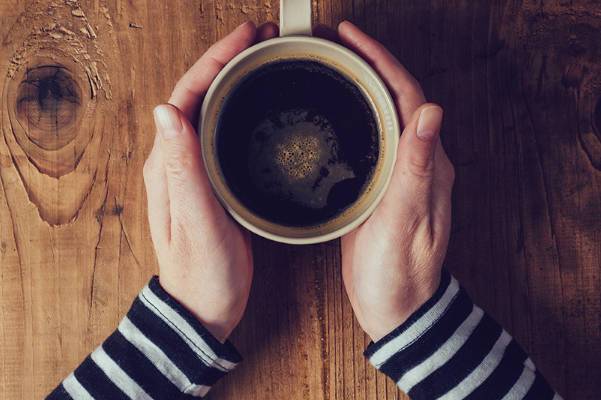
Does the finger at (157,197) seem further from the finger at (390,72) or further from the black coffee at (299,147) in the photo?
the finger at (390,72)

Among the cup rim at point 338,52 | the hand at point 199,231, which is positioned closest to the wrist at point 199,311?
the hand at point 199,231

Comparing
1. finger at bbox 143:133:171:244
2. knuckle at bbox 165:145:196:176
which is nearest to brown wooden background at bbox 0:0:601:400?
finger at bbox 143:133:171:244

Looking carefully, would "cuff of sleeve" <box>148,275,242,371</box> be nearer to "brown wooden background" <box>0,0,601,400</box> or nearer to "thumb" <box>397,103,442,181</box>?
"brown wooden background" <box>0,0,601,400</box>

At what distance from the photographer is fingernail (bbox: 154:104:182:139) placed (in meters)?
0.64

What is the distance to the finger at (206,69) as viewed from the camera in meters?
0.72

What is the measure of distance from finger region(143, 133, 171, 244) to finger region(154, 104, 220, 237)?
0.11 feet

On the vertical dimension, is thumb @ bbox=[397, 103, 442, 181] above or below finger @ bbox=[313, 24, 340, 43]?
below

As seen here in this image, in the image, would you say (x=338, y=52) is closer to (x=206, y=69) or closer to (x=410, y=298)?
(x=206, y=69)

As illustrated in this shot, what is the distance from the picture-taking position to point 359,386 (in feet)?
2.65

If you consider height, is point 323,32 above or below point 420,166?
above

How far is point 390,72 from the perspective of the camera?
2.33 feet

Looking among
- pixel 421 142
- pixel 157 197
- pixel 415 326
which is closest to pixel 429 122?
pixel 421 142

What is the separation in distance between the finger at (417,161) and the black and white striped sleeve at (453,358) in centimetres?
13

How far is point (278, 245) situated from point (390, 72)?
0.27 meters
